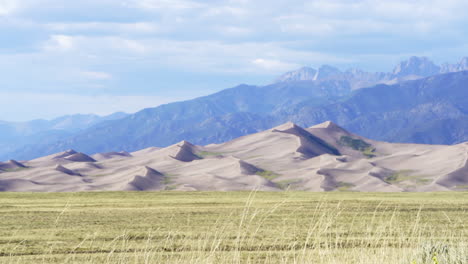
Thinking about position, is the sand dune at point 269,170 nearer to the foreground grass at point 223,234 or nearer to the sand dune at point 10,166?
the sand dune at point 10,166

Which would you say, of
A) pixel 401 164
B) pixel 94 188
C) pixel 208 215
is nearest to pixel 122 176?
pixel 94 188

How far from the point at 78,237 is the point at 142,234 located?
2.63 m

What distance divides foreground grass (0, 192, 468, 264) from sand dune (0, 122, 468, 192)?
61.9 metres

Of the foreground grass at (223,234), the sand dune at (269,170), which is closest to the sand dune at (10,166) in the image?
the sand dune at (269,170)

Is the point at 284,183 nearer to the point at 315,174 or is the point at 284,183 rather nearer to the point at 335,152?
the point at 315,174

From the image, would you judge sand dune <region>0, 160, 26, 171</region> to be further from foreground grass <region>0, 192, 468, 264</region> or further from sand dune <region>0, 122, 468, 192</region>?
foreground grass <region>0, 192, 468, 264</region>

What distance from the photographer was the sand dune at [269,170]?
124062mm

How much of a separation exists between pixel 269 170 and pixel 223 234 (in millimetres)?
130207

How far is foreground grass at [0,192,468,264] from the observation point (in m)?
12.7

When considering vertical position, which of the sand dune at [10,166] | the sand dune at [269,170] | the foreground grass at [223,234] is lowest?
the sand dune at [269,170]

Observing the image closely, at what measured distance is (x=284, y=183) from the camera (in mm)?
129500

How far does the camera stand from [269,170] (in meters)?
148

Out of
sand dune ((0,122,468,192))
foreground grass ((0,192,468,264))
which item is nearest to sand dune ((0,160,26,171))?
sand dune ((0,122,468,192))

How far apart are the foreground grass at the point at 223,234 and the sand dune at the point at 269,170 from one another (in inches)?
2439
